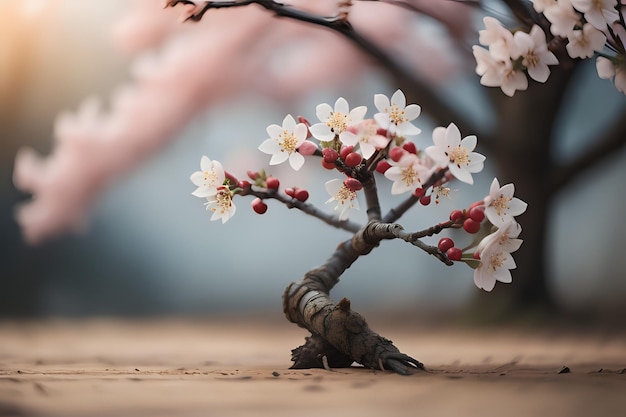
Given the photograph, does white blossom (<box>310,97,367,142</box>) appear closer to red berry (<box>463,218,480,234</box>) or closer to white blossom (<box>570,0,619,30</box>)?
red berry (<box>463,218,480,234</box>)

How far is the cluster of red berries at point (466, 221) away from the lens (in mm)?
955

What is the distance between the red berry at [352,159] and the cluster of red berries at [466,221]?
17 cm

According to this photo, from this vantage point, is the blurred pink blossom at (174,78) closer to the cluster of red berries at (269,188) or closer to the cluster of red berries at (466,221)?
the cluster of red berries at (269,188)

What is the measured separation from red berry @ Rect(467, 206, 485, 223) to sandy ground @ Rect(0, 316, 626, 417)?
22 cm

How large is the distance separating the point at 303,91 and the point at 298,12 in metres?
0.33

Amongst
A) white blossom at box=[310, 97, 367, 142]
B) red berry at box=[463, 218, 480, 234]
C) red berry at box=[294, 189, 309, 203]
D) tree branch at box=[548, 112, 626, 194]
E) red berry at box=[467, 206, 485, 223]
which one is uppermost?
tree branch at box=[548, 112, 626, 194]

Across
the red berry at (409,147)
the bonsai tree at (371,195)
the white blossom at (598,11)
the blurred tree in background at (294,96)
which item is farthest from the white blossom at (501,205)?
the blurred tree in background at (294,96)

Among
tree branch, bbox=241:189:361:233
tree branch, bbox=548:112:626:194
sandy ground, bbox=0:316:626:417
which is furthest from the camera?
tree branch, bbox=548:112:626:194

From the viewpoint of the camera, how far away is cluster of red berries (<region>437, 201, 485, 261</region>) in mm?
955

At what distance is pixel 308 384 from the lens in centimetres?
92

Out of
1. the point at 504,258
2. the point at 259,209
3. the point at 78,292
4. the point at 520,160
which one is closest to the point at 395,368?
the point at 504,258

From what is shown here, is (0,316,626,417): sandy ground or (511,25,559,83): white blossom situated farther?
(511,25,559,83): white blossom

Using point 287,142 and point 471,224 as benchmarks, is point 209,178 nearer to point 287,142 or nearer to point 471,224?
point 287,142

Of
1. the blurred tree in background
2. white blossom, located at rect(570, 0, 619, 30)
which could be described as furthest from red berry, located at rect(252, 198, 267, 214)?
the blurred tree in background
